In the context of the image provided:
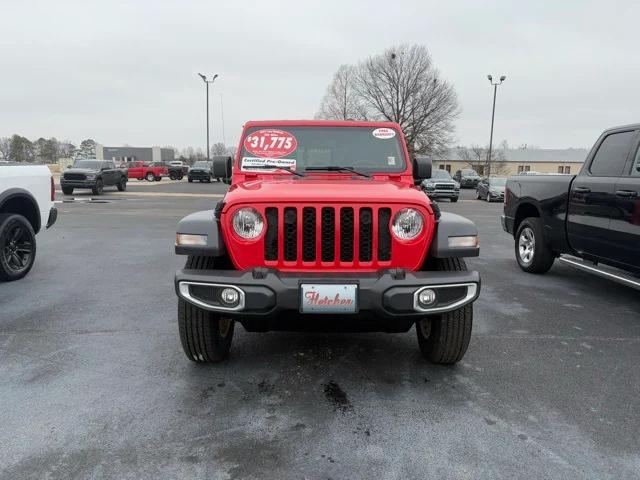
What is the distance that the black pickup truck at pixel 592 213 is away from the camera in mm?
5020

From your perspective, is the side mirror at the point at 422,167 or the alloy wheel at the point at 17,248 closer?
the side mirror at the point at 422,167

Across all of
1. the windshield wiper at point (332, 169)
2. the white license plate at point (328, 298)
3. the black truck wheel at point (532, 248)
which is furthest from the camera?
the black truck wheel at point (532, 248)

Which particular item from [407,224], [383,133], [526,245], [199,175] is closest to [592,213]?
[526,245]

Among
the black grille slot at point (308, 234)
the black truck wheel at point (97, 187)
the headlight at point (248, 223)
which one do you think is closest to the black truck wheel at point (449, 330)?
the black grille slot at point (308, 234)

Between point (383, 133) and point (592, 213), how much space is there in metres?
2.65

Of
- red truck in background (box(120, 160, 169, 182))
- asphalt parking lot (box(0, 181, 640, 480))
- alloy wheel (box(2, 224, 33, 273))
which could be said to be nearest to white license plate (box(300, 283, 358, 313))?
asphalt parking lot (box(0, 181, 640, 480))

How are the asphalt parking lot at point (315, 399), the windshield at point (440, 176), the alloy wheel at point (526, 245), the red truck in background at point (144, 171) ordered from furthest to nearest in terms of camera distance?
the red truck in background at point (144, 171), the windshield at point (440, 176), the alloy wheel at point (526, 245), the asphalt parking lot at point (315, 399)

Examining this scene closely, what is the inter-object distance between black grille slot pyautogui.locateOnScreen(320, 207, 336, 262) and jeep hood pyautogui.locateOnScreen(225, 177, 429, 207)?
0.27 feet

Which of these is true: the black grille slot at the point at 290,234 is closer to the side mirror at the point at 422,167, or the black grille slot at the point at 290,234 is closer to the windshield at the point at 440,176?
the side mirror at the point at 422,167

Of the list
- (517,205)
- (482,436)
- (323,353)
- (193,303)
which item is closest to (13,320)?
(193,303)

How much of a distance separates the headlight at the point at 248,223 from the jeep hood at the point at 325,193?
0.22 feet

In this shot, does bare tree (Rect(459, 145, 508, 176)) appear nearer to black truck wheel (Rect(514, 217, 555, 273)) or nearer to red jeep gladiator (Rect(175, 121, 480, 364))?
black truck wheel (Rect(514, 217, 555, 273))

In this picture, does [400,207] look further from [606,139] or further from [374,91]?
[374,91]

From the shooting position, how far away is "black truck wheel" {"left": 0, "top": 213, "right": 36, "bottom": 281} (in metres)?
5.91
